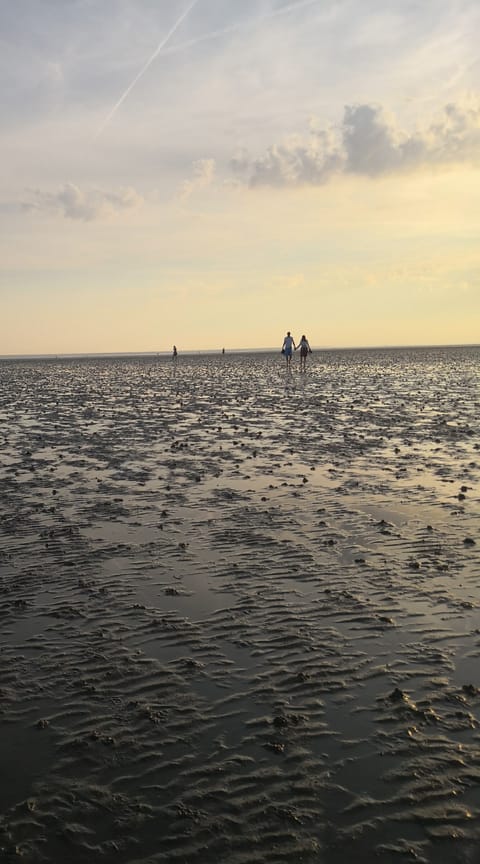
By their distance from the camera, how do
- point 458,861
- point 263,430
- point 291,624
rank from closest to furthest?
point 458,861 < point 291,624 < point 263,430

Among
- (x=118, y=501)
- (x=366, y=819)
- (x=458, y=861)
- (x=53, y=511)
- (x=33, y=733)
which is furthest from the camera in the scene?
(x=118, y=501)

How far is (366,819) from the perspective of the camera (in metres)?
4.85

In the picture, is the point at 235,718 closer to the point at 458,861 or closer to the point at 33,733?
the point at 33,733

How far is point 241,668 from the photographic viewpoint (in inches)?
285

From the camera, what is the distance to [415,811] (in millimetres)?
4949

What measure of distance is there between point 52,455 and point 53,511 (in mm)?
7464

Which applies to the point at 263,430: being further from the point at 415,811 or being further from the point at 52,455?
the point at 415,811

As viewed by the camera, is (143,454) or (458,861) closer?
(458,861)

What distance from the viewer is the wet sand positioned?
4.85 meters

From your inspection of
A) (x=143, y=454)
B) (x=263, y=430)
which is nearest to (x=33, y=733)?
(x=143, y=454)

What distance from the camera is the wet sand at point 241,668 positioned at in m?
4.85

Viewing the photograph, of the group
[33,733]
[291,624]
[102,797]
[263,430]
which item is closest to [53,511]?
[291,624]

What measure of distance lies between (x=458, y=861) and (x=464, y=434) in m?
Result: 21.3

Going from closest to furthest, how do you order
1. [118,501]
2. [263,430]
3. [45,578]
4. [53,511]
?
[45,578] < [53,511] < [118,501] < [263,430]
